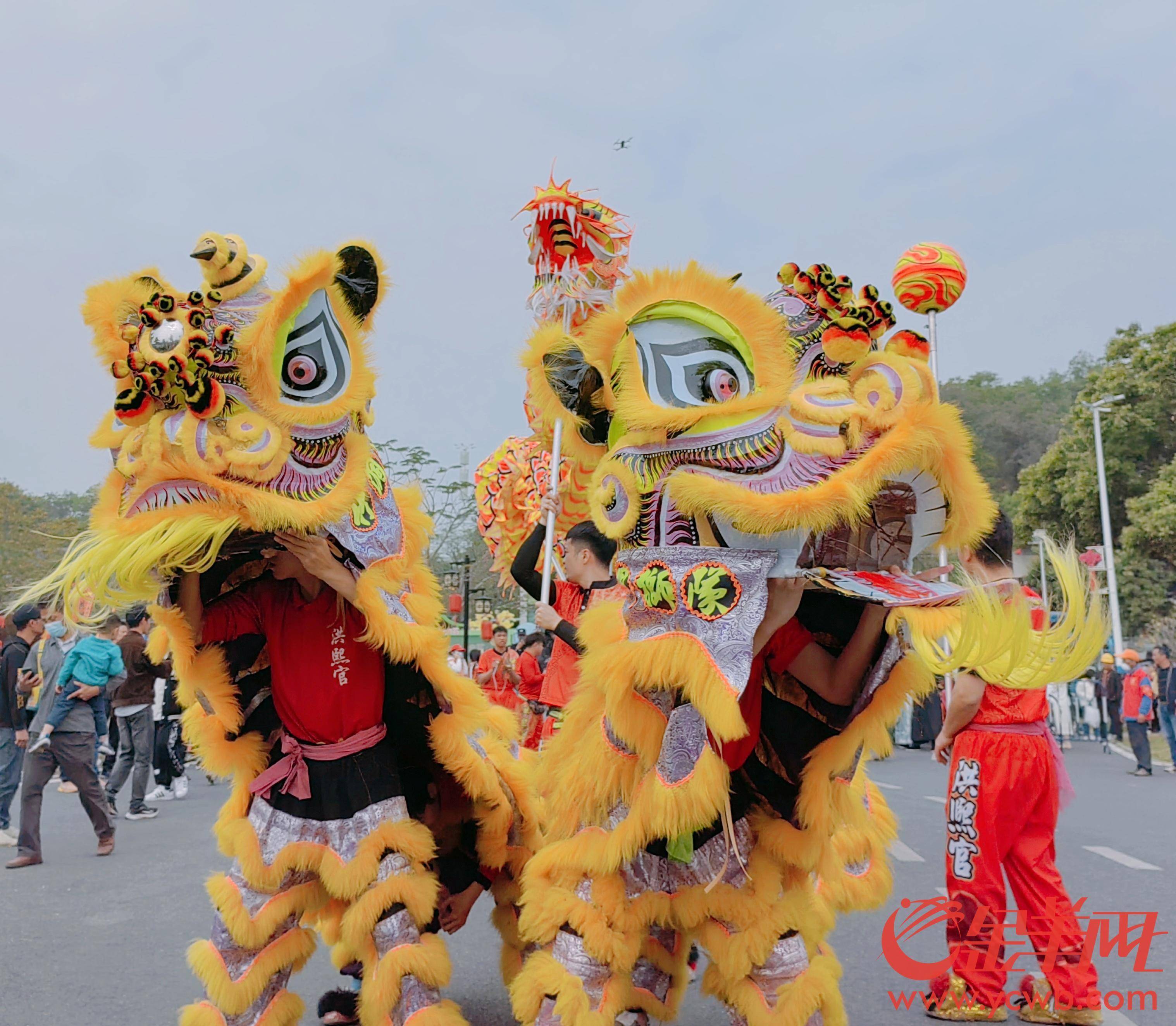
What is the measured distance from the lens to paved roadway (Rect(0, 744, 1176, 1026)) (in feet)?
14.0

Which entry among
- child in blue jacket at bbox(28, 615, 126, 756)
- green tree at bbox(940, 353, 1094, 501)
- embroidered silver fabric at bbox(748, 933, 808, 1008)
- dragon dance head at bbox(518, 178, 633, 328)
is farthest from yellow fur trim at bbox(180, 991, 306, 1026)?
green tree at bbox(940, 353, 1094, 501)

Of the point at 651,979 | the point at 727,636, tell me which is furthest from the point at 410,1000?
the point at 727,636

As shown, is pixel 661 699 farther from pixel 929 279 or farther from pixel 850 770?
pixel 929 279

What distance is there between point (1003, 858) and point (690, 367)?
228 cm

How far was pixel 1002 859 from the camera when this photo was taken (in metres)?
3.90

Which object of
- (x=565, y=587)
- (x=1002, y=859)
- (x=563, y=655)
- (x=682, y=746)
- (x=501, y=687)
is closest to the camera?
(x=682, y=746)

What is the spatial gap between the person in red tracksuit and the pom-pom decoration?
3.00 ft

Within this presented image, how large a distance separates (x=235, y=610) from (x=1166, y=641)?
1953cm

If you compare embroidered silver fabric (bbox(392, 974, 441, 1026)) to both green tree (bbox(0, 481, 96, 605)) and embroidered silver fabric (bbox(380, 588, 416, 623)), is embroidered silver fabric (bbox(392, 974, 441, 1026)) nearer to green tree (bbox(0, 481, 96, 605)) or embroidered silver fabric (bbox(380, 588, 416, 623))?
embroidered silver fabric (bbox(380, 588, 416, 623))

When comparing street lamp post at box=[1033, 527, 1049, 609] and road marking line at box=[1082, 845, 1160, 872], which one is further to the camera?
road marking line at box=[1082, 845, 1160, 872]

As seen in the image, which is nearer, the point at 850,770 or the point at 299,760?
the point at 850,770

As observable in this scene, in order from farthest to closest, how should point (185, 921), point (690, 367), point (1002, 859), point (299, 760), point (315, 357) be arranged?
1. point (185, 921)
2. point (1002, 859)
3. point (299, 760)
4. point (315, 357)
5. point (690, 367)

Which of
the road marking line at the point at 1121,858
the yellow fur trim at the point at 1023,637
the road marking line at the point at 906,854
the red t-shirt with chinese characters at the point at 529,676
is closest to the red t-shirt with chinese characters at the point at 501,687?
the red t-shirt with chinese characters at the point at 529,676

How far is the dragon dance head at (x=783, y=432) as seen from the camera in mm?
2707
